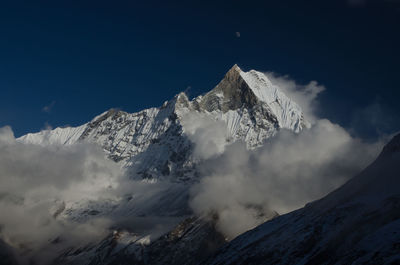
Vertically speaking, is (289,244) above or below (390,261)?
above

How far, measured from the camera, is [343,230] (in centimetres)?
12162

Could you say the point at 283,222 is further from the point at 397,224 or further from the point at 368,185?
the point at 397,224

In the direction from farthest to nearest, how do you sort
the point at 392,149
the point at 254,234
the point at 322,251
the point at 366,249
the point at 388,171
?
the point at 254,234, the point at 392,149, the point at 388,171, the point at 322,251, the point at 366,249

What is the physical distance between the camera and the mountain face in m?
93.2

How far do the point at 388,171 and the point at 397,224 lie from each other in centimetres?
5683

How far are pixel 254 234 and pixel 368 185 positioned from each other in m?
49.5

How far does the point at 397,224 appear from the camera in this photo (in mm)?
94812

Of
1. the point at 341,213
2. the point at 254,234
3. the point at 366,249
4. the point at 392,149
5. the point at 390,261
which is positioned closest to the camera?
the point at 390,261

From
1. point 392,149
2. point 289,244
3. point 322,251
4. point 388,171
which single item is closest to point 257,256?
point 289,244

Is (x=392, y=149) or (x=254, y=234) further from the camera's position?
(x=254, y=234)

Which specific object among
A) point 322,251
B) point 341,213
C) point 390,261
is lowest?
point 390,261

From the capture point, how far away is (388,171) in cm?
14738

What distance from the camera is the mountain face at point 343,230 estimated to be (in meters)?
93.2

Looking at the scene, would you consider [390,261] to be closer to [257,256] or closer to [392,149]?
[257,256]
